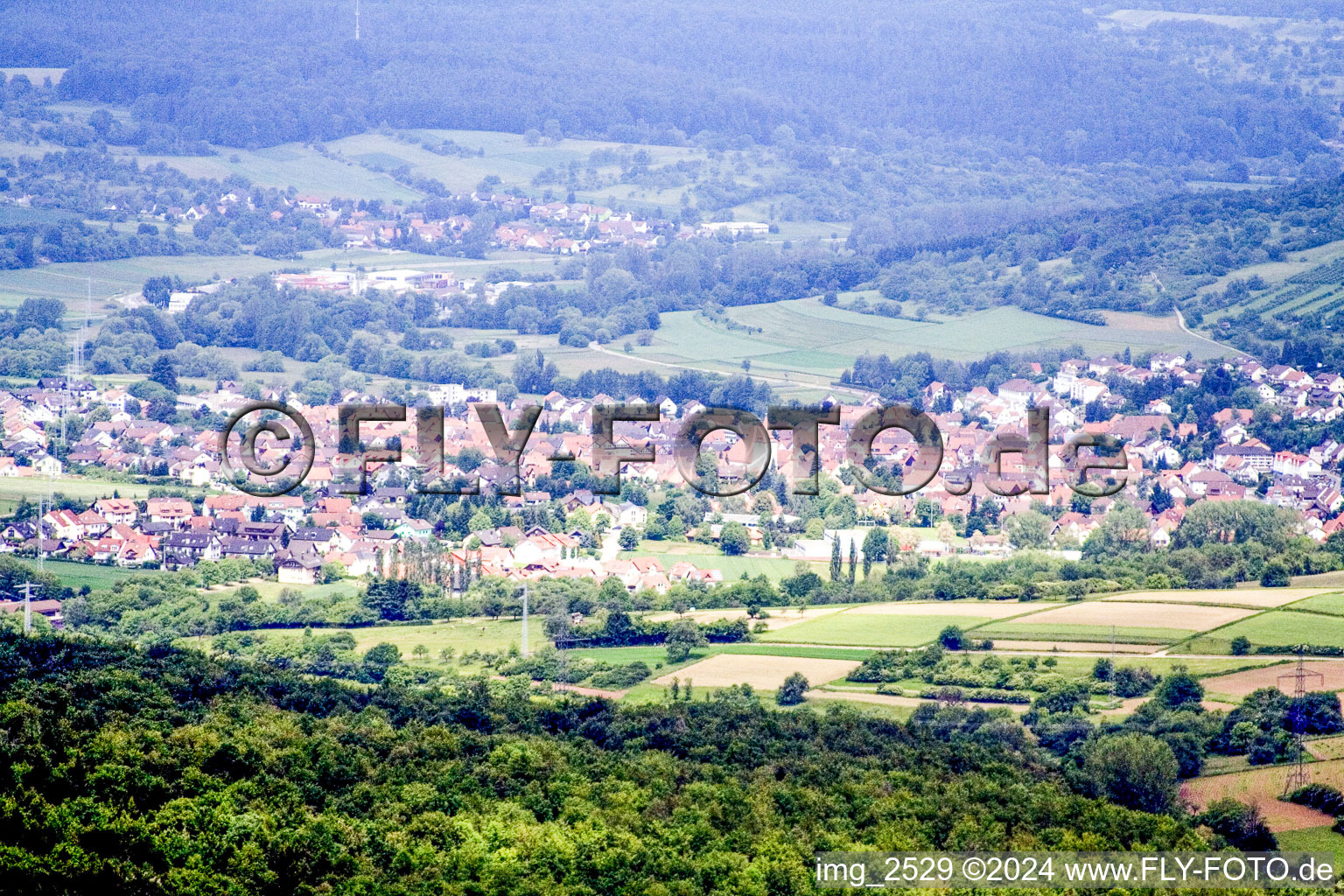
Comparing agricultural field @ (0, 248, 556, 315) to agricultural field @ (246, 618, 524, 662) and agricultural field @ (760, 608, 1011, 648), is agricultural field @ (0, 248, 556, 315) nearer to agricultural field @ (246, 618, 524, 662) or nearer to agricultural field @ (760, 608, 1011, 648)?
agricultural field @ (246, 618, 524, 662)

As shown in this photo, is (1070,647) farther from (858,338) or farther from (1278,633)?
(858,338)

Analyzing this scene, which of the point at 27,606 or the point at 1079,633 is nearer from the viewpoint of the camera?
the point at 1079,633

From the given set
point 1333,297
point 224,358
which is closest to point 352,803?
point 224,358

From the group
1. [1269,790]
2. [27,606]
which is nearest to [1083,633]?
[1269,790]

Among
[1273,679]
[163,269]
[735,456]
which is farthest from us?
[163,269]

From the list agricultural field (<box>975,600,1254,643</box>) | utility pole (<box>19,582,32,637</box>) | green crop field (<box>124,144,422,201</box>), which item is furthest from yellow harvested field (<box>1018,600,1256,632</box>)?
green crop field (<box>124,144,422,201</box>)

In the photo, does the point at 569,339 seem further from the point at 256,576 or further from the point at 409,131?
the point at 409,131
